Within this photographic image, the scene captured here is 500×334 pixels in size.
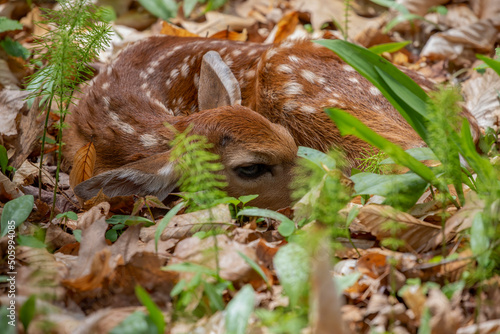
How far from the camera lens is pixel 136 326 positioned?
1.75m

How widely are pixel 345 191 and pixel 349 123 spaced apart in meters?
0.31

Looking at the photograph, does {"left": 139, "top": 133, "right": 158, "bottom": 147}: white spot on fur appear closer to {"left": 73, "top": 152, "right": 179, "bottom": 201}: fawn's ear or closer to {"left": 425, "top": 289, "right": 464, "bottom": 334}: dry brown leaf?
{"left": 73, "top": 152, "right": 179, "bottom": 201}: fawn's ear

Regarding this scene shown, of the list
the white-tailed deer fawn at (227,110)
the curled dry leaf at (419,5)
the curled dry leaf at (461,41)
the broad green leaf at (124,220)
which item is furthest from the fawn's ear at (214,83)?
the curled dry leaf at (419,5)

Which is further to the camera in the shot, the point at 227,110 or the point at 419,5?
the point at 419,5

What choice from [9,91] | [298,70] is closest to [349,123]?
[298,70]

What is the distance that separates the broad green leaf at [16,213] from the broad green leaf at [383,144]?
1.42 m

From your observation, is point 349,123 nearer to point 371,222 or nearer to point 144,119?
point 371,222

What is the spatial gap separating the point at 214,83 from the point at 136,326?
8.20 ft

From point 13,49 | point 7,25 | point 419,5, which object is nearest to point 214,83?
point 7,25

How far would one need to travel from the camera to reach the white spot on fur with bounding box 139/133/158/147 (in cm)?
358

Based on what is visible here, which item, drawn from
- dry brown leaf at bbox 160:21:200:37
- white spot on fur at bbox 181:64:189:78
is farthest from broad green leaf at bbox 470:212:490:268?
dry brown leaf at bbox 160:21:200:37

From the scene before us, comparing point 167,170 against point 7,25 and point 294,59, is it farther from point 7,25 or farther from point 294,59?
point 7,25

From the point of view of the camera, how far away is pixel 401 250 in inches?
90.4

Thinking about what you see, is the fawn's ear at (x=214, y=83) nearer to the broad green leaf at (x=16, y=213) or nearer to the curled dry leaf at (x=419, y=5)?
the broad green leaf at (x=16, y=213)
